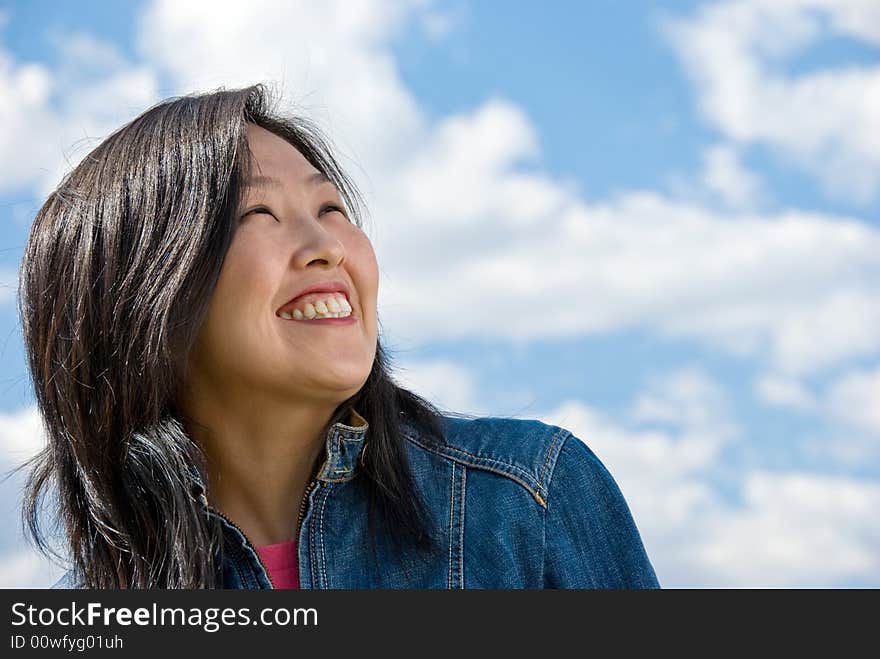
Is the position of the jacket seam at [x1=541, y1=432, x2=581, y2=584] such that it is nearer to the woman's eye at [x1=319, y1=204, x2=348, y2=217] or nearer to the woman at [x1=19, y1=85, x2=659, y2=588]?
the woman at [x1=19, y1=85, x2=659, y2=588]

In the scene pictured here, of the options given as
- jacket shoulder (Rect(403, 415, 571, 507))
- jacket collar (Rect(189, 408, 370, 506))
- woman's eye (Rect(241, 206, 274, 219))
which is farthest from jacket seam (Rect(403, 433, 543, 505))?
woman's eye (Rect(241, 206, 274, 219))

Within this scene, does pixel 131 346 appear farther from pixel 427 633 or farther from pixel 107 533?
pixel 427 633

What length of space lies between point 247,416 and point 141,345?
1.23ft

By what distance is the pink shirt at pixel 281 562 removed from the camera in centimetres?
318

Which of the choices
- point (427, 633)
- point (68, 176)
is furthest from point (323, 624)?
point (68, 176)

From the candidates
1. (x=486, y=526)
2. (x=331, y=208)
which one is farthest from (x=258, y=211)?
(x=486, y=526)

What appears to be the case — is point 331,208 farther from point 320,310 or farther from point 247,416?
point 247,416

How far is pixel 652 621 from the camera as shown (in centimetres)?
281

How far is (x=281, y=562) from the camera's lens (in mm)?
Answer: 3209

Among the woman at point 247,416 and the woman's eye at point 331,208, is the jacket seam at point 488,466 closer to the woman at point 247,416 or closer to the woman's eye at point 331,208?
the woman at point 247,416

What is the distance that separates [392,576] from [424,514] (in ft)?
0.67

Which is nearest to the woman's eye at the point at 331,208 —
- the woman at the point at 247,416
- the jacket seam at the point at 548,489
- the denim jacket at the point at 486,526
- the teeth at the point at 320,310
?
the woman at the point at 247,416

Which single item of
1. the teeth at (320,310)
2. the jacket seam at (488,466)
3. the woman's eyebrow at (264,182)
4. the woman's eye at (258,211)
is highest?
the woman's eyebrow at (264,182)

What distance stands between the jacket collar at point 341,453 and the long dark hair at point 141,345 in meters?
0.03
